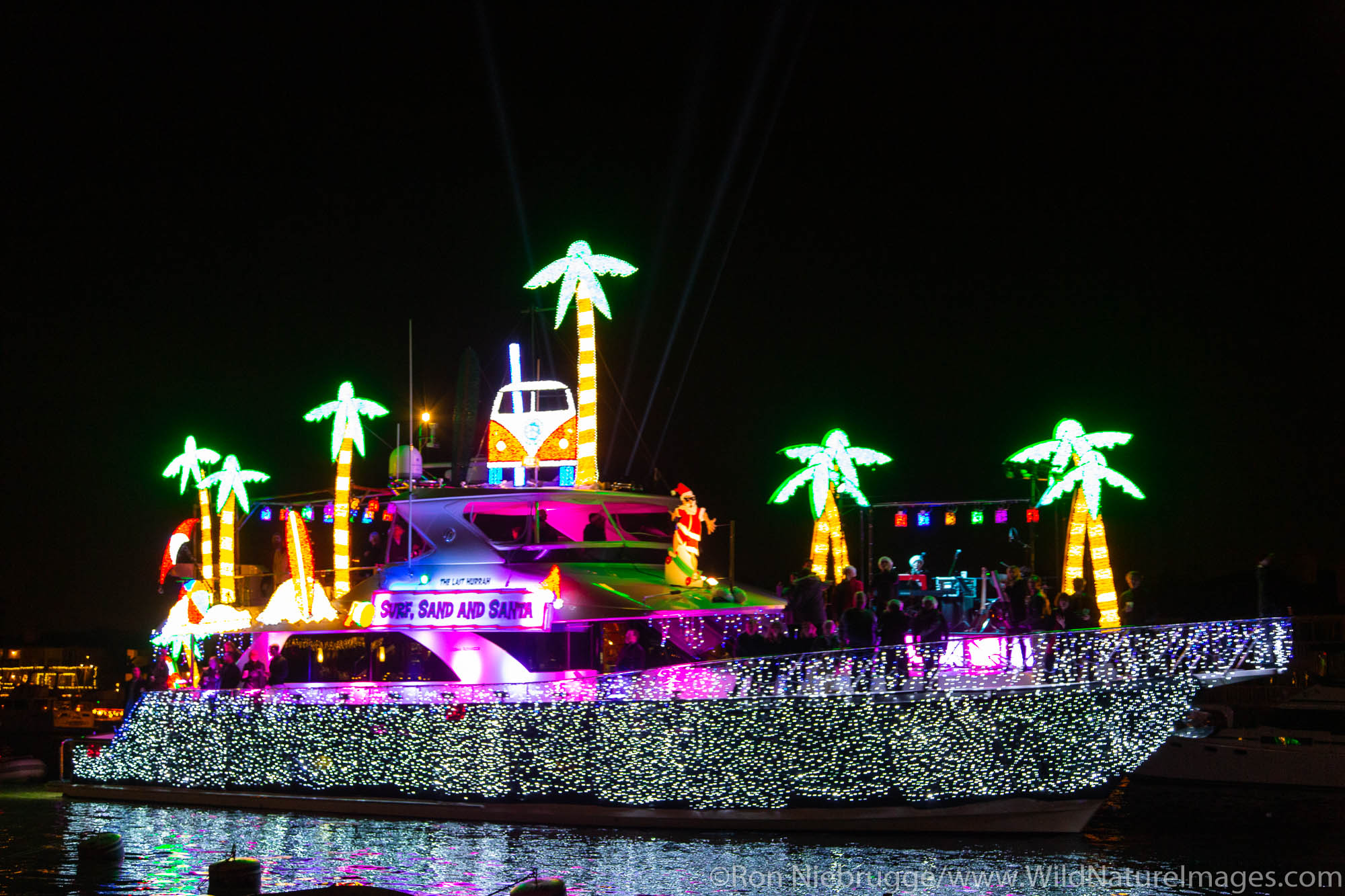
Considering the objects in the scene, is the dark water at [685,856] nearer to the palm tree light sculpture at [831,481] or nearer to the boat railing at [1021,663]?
the boat railing at [1021,663]

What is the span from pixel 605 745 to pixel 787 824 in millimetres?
2018

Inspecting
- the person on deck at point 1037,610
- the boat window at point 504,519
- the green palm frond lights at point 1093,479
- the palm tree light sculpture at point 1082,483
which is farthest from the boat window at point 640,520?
the green palm frond lights at point 1093,479

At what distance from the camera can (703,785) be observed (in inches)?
496

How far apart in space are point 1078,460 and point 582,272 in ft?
31.1

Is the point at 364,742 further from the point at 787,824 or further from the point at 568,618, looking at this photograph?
the point at 787,824

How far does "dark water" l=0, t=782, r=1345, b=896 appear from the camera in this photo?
10.6 meters

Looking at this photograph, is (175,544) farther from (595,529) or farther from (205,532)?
(595,529)

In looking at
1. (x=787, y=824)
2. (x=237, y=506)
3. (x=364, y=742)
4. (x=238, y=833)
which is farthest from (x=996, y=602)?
(x=237, y=506)

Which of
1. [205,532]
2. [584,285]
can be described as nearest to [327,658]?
[584,285]

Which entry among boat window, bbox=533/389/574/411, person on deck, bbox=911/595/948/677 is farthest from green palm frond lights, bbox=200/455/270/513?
person on deck, bbox=911/595/948/677

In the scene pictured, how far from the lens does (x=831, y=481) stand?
73.8 feet

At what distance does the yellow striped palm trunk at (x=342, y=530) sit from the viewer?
19.5 metres

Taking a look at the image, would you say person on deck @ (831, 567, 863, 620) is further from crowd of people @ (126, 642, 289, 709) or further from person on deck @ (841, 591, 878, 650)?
crowd of people @ (126, 642, 289, 709)

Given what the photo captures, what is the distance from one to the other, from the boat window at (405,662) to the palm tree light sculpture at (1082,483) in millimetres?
10430
